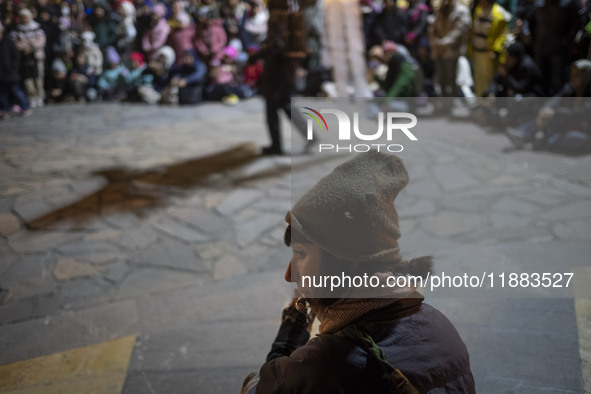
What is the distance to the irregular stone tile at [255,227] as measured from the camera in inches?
145

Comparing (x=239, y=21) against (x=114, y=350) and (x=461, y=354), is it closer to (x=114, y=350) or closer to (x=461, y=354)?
(x=114, y=350)

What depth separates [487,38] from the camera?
15.4 feet

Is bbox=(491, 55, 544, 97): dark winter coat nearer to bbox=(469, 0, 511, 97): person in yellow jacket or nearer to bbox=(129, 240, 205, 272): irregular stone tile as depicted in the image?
bbox=(469, 0, 511, 97): person in yellow jacket

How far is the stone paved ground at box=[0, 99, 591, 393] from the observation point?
2.10 metres

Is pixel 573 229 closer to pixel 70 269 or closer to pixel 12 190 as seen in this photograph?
pixel 70 269

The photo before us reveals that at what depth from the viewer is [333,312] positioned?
3.96 feet

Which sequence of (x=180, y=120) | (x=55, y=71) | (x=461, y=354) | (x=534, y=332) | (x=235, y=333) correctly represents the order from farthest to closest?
(x=55, y=71) → (x=180, y=120) → (x=235, y=333) → (x=534, y=332) → (x=461, y=354)

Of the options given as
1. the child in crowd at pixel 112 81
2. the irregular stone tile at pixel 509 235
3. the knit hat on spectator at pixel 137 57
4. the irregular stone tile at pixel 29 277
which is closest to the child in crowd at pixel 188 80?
the knit hat on spectator at pixel 137 57

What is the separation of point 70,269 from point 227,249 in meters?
1.08

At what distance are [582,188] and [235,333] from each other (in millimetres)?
3238

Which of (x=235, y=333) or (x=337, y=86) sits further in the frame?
(x=337, y=86)

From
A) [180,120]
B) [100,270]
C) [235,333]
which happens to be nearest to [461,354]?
[235,333]
